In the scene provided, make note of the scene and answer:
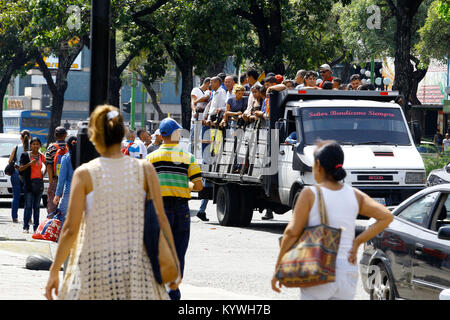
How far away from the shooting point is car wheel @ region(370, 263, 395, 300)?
8.45 m

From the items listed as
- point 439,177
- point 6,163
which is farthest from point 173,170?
point 6,163

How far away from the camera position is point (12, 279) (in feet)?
33.9

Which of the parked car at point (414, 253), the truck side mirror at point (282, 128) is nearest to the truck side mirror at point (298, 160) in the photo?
the truck side mirror at point (282, 128)

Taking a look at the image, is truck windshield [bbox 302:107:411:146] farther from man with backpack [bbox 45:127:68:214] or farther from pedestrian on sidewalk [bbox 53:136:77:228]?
pedestrian on sidewalk [bbox 53:136:77:228]

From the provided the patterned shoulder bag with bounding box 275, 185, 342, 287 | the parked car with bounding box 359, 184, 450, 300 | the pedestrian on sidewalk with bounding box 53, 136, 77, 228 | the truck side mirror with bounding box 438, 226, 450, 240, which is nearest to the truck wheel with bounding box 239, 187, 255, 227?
the pedestrian on sidewalk with bounding box 53, 136, 77, 228

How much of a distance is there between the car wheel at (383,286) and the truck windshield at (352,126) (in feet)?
22.4

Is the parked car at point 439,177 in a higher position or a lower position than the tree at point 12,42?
lower

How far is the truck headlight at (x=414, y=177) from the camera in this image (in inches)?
609

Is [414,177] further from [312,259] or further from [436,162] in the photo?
[436,162]

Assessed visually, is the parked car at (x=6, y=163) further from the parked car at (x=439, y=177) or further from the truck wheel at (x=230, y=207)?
the parked car at (x=439, y=177)

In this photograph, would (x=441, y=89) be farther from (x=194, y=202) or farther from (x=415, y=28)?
(x=194, y=202)

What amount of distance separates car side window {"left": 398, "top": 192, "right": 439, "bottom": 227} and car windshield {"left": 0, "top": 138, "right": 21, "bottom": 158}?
16.3 meters

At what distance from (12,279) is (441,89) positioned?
50.3m

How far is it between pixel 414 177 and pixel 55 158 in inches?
231
